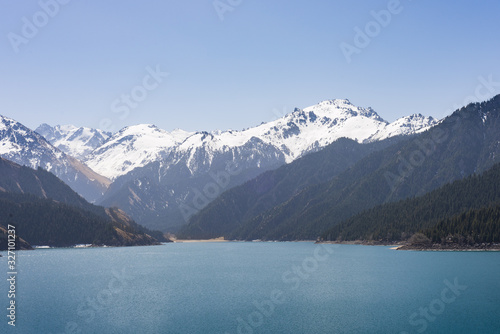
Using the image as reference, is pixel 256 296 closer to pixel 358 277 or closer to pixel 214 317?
pixel 214 317

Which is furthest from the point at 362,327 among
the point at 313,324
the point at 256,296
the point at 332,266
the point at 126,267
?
the point at 126,267
